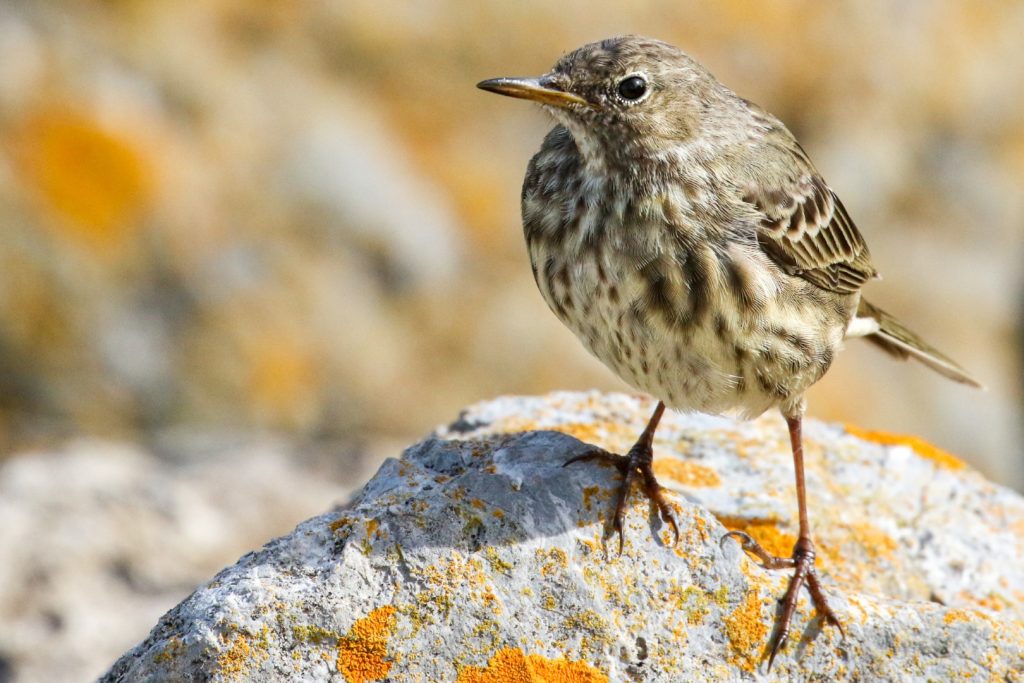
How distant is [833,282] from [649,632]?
1.86 metres

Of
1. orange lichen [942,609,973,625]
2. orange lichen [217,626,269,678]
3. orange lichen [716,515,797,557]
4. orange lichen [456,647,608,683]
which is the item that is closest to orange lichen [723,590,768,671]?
orange lichen [456,647,608,683]

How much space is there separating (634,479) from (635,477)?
0.02 m

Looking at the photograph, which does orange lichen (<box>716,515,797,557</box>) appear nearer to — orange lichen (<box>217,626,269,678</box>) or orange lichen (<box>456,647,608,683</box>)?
orange lichen (<box>456,647,608,683</box>)

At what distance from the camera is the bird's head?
479 cm

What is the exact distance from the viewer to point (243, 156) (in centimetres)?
969

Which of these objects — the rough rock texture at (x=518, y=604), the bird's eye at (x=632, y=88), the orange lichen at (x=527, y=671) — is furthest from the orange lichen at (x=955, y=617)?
the bird's eye at (x=632, y=88)

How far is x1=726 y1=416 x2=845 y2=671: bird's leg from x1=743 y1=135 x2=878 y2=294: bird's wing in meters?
0.65

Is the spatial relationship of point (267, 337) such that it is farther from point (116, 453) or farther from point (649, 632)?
point (649, 632)

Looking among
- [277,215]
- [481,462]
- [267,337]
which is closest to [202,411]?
[267,337]

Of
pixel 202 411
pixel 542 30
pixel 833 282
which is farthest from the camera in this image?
pixel 542 30

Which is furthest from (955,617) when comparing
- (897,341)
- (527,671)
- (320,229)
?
(320,229)

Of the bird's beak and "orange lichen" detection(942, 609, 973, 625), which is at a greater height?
the bird's beak

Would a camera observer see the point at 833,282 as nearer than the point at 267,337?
Yes

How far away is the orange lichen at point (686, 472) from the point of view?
5.52m
